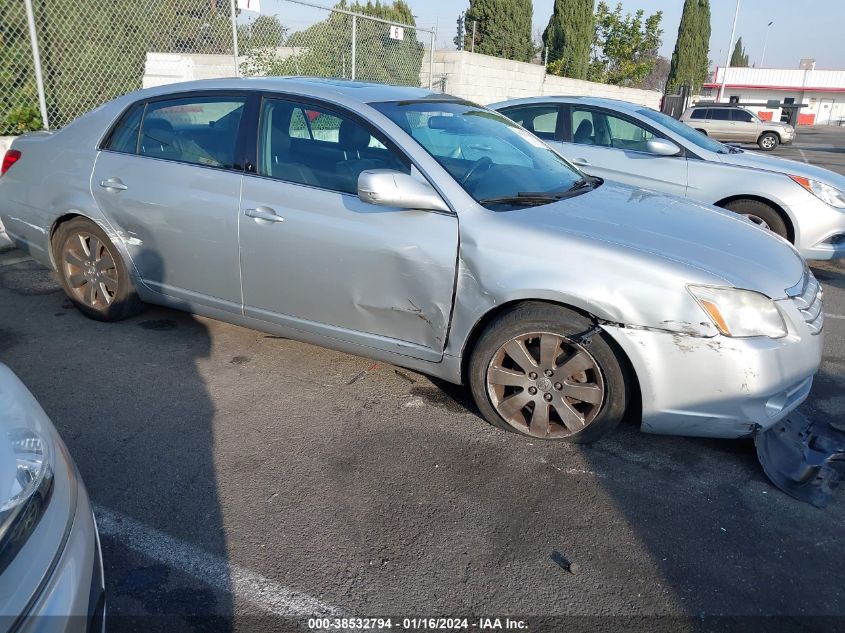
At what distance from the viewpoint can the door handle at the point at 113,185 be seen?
13.8ft

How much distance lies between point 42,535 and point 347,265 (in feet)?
6.91

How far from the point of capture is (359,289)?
348 centimetres

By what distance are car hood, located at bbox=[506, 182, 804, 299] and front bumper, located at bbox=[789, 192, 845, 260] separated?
285 cm

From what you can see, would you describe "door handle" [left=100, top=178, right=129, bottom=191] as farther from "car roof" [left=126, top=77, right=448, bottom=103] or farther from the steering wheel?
the steering wheel

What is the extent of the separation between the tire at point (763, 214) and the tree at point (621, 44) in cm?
2831

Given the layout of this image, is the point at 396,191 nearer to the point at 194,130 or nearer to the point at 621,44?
the point at 194,130

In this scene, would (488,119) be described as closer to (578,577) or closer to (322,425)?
(322,425)

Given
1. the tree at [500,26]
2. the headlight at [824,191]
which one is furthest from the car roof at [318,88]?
the tree at [500,26]

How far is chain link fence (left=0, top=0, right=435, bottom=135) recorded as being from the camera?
25.0 feet

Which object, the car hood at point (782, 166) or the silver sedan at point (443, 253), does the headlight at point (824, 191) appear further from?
the silver sedan at point (443, 253)

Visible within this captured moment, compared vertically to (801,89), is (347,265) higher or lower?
lower

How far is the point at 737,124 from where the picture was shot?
25.4 metres

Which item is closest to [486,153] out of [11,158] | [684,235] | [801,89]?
[684,235]

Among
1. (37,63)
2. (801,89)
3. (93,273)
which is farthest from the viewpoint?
(801,89)
